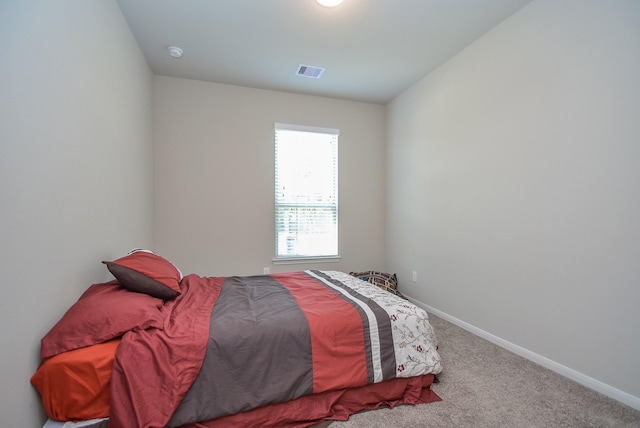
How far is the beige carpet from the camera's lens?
1.60 meters

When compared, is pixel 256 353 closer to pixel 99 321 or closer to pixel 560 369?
pixel 99 321

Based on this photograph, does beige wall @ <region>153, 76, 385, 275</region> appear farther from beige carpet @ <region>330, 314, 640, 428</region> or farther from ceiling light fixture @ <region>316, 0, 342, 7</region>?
beige carpet @ <region>330, 314, 640, 428</region>

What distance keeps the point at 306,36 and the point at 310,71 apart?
0.65 metres

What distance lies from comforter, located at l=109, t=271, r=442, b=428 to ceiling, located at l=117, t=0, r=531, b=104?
2290mm

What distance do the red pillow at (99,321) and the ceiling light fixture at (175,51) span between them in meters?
2.48

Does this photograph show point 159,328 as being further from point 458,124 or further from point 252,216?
point 458,124

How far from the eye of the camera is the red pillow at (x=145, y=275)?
1.76 metres

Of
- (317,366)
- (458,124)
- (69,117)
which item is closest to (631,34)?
(458,124)

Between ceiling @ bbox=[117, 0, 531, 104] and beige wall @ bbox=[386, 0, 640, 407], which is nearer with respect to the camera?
beige wall @ bbox=[386, 0, 640, 407]

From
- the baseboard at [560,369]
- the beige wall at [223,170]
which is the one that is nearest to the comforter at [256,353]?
the baseboard at [560,369]

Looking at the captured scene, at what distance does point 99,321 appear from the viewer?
1.42 m

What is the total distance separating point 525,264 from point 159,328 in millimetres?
2638

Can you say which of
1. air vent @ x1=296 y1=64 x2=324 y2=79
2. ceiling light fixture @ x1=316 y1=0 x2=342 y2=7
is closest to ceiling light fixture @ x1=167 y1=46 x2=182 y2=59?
air vent @ x1=296 y1=64 x2=324 y2=79

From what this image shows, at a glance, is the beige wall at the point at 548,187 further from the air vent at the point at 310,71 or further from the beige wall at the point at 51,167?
the beige wall at the point at 51,167
